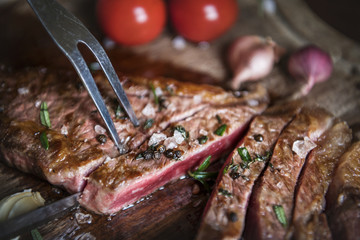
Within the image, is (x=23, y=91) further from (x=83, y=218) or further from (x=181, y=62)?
(x=181, y=62)

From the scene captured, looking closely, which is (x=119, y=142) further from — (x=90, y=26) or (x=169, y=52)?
(x=90, y=26)

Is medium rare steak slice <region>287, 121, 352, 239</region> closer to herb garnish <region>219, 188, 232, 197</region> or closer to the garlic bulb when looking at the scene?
herb garnish <region>219, 188, 232, 197</region>

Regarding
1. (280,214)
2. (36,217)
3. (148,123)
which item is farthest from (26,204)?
(280,214)

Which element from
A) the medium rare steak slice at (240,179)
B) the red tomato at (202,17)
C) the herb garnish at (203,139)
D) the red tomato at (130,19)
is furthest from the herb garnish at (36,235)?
the red tomato at (202,17)

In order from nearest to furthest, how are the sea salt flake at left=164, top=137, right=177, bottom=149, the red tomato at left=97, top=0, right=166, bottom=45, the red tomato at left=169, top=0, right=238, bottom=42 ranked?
1. the sea salt flake at left=164, top=137, right=177, bottom=149
2. the red tomato at left=97, top=0, right=166, bottom=45
3. the red tomato at left=169, top=0, right=238, bottom=42

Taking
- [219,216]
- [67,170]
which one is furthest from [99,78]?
[219,216]

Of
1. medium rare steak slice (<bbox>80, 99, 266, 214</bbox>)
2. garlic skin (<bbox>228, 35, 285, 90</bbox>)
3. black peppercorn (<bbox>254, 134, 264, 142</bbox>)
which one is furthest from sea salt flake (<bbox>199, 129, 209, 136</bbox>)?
garlic skin (<bbox>228, 35, 285, 90</bbox>)
